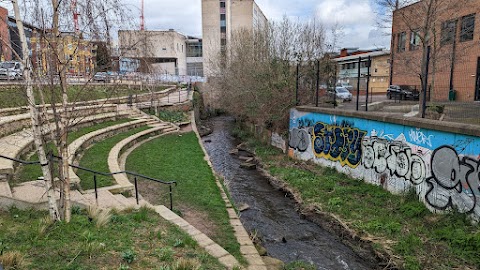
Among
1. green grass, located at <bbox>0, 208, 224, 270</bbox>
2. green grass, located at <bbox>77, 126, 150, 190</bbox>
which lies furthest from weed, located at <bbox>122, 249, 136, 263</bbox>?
green grass, located at <bbox>77, 126, 150, 190</bbox>

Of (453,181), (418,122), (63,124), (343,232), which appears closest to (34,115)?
(63,124)

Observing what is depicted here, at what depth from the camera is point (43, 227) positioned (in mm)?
5520

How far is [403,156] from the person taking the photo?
10.9 m

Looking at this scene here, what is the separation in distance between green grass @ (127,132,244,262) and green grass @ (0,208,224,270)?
1.52 m

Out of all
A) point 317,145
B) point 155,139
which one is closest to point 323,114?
point 317,145

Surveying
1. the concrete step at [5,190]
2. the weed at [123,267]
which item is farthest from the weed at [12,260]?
the concrete step at [5,190]

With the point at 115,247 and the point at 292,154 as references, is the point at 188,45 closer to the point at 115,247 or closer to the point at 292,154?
the point at 292,154

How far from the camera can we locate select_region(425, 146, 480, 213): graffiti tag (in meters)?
8.34

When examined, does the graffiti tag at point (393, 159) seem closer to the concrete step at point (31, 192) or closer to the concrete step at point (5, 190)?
the concrete step at point (31, 192)

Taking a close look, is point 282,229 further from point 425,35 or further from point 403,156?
point 425,35

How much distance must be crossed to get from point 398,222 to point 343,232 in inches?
59.7

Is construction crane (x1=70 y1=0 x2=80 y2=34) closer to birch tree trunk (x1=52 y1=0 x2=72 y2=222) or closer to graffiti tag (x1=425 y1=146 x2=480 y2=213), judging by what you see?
birch tree trunk (x1=52 y1=0 x2=72 y2=222)

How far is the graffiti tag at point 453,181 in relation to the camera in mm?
8344

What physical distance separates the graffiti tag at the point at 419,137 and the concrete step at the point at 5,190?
10.5 m
